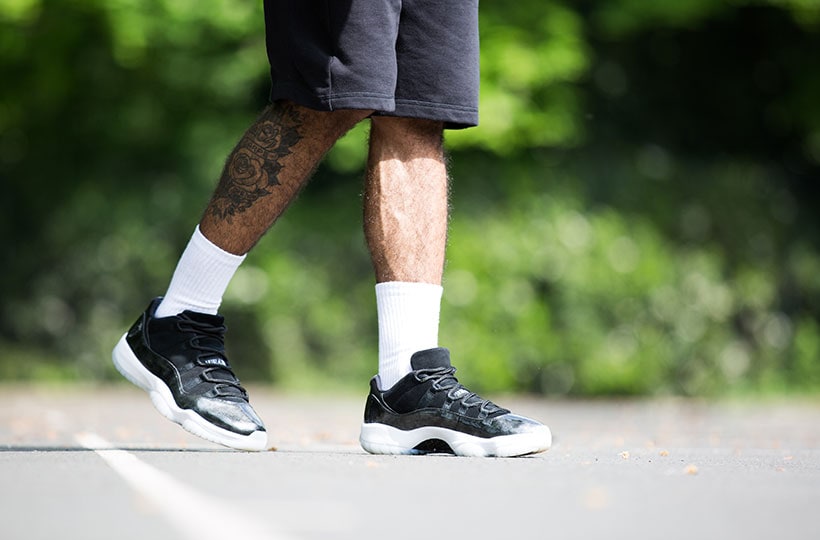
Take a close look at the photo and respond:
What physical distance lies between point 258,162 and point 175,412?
74cm

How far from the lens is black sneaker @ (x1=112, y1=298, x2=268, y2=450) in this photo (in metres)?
3.83

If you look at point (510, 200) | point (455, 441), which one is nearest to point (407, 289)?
point (455, 441)

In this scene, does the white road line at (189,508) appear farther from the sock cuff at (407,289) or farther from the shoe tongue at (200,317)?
the sock cuff at (407,289)

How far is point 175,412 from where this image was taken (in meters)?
3.88

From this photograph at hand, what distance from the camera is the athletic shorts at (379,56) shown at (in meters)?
3.85

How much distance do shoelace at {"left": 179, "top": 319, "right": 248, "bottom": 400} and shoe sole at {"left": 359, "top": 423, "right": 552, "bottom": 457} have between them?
387 mm

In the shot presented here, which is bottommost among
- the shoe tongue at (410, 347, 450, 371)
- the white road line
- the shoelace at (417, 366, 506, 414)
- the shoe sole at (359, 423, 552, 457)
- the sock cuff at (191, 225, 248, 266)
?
the shoe sole at (359, 423, 552, 457)

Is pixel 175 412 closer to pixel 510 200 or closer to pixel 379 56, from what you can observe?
pixel 379 56

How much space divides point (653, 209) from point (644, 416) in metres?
3.99

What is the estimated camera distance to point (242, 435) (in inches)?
150

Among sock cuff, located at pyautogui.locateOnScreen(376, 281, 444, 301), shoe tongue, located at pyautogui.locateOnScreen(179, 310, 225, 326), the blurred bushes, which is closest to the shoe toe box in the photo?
shoe tongue, located at pyautogui.locateOnScreen(179, 310, 225, 326)

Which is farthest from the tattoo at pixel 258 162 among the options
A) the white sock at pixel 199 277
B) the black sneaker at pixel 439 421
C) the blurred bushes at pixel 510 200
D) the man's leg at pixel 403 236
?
the blurred bushes at pixel 510 200

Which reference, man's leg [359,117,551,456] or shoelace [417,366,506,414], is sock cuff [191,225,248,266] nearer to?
man's leg [359,117,551,456]

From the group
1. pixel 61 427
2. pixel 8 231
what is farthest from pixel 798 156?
pixel 61 427
